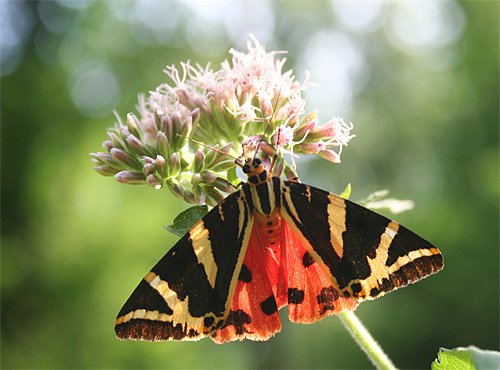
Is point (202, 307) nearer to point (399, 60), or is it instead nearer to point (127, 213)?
point (127, 213)

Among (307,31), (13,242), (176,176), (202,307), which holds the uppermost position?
(307,31)

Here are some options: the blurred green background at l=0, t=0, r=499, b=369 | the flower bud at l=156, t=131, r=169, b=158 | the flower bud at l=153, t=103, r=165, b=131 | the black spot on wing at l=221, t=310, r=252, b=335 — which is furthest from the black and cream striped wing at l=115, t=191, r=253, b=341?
the blurred green background at l=0, t=0, r=499, b=369

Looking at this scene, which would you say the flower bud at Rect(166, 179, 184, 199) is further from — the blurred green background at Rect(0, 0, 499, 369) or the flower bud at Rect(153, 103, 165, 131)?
the blurred green background at Rect(0, 0, 499, 369)

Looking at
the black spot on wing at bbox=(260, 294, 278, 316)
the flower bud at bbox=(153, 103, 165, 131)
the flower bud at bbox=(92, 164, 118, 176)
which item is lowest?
the black spot on wing at bbox=(260, 294, 278, 316)

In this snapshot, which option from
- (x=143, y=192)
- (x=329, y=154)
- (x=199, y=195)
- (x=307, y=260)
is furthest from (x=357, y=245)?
(x=143, y=192)

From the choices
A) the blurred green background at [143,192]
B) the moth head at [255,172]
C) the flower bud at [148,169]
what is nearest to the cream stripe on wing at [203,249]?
the moth head at [255,172]

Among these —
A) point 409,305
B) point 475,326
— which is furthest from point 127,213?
point 475,326

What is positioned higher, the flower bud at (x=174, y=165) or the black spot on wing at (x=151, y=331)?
the flower bud at (x=174, y=165)

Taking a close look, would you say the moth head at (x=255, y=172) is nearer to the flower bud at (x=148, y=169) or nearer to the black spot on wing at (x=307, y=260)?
the black spot on wing at (x=307, y=260)
